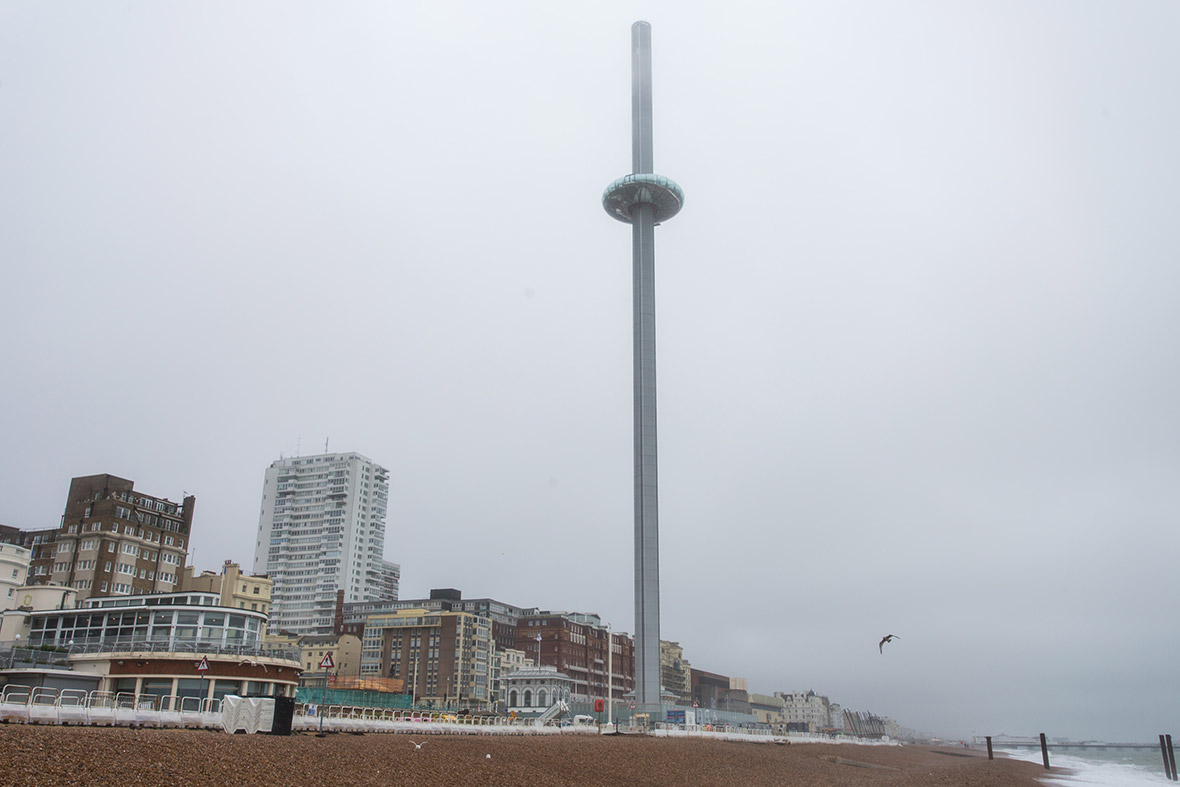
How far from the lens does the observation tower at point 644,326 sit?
94.5 meters

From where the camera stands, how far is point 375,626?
14275 centimetres

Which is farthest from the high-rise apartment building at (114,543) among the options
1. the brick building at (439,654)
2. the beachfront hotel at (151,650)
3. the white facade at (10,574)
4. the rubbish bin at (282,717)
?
the rubbish bin at (282,717)

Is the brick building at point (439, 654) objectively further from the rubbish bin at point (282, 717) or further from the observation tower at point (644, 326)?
the rubbish bin at point (282, 717)

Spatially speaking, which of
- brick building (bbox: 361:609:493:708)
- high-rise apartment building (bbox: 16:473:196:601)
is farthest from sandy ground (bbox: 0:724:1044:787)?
brick building (bbox: 361:609:493:708)

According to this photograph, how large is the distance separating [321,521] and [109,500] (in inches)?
4367

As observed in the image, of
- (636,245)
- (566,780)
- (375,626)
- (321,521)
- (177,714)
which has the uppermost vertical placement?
(636,245)

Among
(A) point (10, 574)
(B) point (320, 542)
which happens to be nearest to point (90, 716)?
(A) point (10, 574)

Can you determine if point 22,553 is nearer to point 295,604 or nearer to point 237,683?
point 237,683

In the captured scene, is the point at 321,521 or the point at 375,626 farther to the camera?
the point at 321,521

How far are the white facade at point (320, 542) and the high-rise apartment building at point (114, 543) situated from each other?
94.8 metres

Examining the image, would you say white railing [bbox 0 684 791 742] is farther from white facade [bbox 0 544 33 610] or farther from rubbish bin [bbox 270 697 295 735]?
white facade [bbox 0 544 33 610]

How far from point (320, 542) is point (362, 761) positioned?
565ft

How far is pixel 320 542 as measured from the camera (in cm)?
19175

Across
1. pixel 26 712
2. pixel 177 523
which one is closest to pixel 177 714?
pixel 26 712
